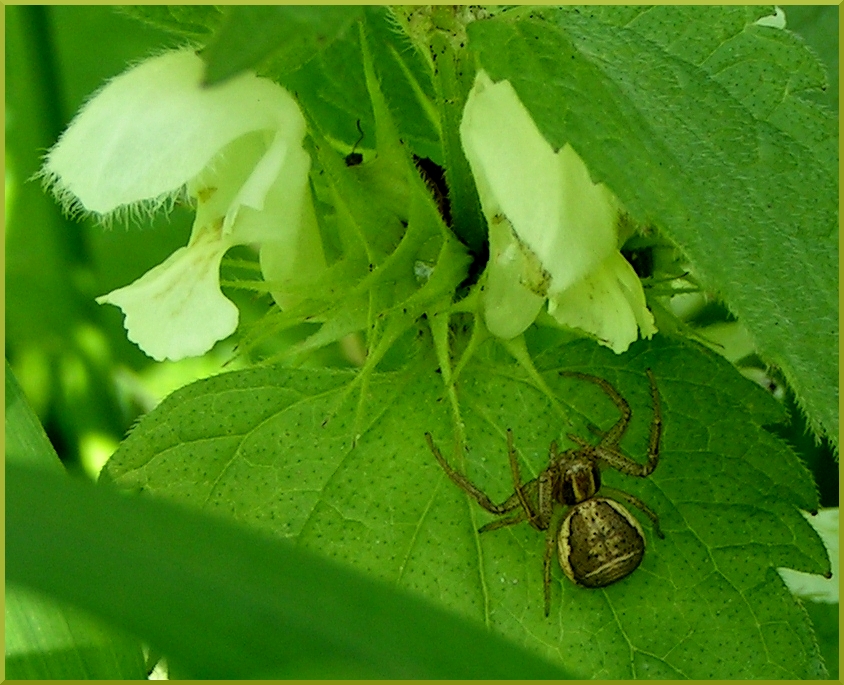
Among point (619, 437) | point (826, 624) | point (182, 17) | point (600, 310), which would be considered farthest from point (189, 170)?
point (826, 624)

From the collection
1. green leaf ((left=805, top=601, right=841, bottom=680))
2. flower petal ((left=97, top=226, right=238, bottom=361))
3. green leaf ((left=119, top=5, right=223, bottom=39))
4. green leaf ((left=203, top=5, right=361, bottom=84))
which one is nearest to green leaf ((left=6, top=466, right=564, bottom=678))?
green leaf ((left=203, top=5, right=361, bottom=84))

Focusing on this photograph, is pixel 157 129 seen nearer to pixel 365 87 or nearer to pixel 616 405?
pixel 365 87

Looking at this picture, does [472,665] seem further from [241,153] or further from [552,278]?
[241,153]

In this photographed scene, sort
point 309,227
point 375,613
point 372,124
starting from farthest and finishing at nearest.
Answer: point 372,124
point 309,227
point 375,613

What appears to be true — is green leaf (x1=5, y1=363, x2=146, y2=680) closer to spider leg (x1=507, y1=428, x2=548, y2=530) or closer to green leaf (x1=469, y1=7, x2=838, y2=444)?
spider leg (x1=507, y1=428, x2=548, y2=530)

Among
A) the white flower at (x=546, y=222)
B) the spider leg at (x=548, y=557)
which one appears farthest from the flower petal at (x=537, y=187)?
the spider leg at (x=548, y=557)

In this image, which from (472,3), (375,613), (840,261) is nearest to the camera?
(375,613)

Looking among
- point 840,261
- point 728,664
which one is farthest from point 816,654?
point 840,261
